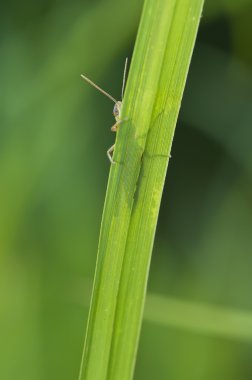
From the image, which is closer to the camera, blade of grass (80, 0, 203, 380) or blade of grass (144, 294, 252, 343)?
blade of grass (80, 0, 203, 380)

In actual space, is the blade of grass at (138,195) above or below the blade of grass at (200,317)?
above

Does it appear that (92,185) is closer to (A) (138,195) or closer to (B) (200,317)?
(B) (200,317)

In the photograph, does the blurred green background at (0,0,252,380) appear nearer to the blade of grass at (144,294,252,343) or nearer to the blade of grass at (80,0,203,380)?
the blade of grass at (144,294,252,343)

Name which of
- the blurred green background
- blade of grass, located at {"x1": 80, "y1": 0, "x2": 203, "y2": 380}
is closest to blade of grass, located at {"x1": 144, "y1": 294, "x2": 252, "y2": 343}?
the blurred green background

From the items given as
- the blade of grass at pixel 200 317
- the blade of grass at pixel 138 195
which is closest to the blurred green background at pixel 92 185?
the blade of grass at pixel 200 317

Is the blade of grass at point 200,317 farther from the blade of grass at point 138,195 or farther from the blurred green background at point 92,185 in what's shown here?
the blade of grass at point 138,195

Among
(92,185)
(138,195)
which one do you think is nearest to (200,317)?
(92,185)
